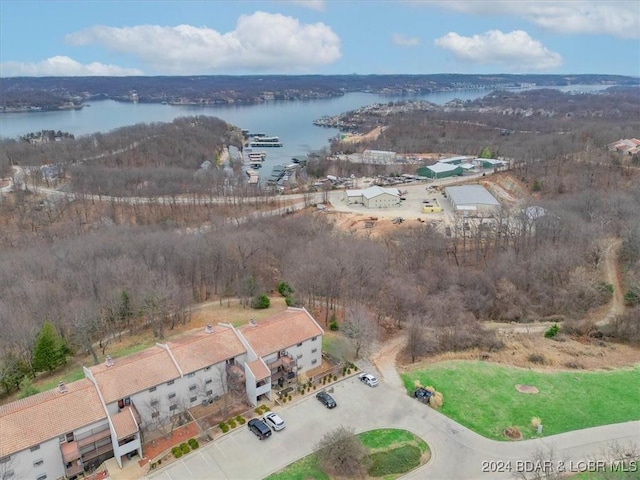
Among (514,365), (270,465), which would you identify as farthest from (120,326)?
(514,365)

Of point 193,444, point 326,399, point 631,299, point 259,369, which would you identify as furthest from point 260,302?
point 631,299

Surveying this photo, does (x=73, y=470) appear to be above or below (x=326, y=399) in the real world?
below

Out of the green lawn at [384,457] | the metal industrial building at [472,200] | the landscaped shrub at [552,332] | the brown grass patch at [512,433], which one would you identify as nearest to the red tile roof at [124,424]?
the green lawn at [384,457]

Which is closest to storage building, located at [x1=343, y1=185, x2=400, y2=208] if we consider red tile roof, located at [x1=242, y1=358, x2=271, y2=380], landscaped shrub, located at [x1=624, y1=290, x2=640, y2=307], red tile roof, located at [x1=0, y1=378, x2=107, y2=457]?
landscaped shrub, located at [x1=624, y1=290, x2=640, y2=307]

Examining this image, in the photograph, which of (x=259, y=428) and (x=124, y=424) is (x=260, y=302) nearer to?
(x=259, y=428)

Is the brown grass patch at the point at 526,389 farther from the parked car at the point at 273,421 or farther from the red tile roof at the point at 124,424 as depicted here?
the red tile roof at the point at 124,424

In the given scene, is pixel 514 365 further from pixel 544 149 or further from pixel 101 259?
pixel 544 149
